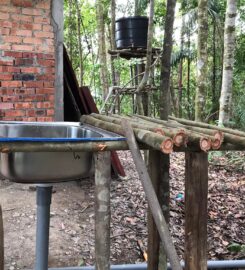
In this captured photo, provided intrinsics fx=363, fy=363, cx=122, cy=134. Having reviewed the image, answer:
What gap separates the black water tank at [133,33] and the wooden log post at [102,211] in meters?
5.23

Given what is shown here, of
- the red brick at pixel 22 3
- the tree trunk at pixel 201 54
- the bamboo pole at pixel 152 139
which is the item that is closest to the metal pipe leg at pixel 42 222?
the bamboo pole at pixel 152 139

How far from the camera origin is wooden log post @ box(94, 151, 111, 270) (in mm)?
1812

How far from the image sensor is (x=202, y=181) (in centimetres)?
216

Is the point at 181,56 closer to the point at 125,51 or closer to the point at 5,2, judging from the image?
the point at 125,51

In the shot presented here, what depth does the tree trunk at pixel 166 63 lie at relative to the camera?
10.0 feet

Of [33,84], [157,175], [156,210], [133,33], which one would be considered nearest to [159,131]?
[156,210]

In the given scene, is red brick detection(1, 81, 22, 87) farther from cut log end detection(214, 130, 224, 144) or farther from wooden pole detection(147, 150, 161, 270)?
cut log end detection(214, 130, 224, 144)

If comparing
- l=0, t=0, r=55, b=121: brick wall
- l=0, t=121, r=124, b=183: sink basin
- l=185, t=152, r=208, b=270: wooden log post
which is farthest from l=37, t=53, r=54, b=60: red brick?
l=185, t=152, r=208, b=270: wooden log post

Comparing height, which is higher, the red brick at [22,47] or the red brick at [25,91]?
the red brick at [22,47]

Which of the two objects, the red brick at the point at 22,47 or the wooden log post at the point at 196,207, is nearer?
the wooden log post at the point at 196,207

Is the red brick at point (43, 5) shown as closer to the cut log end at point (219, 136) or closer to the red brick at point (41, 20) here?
the red brick at point (41, 20)

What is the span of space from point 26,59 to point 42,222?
7.55 feet

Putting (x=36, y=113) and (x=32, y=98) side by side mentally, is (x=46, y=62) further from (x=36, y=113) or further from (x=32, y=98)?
(x=36, y=113)

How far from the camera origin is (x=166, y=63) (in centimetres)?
305
